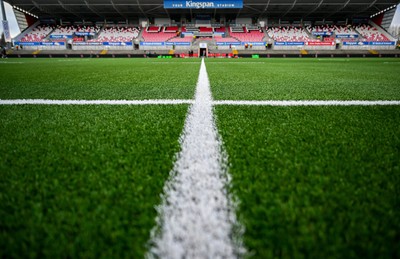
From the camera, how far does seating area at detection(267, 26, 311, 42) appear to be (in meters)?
29.1

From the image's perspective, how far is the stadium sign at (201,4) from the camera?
27.2 metres

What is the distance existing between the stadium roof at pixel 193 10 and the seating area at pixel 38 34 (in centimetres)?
159

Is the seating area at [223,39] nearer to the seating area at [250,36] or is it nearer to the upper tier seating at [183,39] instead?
the seating area at [250,36]

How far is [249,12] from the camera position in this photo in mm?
30078

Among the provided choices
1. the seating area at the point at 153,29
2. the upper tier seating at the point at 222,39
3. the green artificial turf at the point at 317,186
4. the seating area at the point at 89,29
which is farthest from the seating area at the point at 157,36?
the green artificial turf at the point at 317,186

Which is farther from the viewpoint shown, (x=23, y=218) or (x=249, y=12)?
(x=249, y=12)

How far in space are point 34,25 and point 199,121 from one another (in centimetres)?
4179

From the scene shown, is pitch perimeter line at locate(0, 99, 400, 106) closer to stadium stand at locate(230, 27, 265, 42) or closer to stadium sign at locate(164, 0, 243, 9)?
stadium sign at locate(164, 0, 243, 9)

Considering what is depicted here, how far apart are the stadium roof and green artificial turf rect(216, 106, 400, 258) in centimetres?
2986

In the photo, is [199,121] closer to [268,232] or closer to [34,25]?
[268,232]

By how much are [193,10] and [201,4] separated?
249cm

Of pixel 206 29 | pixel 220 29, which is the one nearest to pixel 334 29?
pixel 220 29

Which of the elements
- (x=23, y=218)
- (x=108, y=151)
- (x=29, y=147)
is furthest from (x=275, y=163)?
(x=29, y=147)

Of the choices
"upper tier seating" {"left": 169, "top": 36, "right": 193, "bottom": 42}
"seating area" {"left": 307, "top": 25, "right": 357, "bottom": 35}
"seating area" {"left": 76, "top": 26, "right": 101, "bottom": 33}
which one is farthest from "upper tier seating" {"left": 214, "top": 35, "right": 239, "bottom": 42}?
"seating area" {"left": 76, "top": 26, "right": 101, "bottom": 33}
